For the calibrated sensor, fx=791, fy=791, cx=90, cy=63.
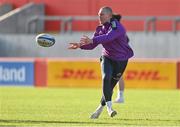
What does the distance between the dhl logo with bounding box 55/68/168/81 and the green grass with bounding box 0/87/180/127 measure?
546cm

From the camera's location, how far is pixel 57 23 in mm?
36750

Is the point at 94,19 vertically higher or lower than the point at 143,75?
higher

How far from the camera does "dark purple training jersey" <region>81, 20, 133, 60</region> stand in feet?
43.8

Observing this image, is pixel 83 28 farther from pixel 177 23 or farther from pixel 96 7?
pixel 177 23

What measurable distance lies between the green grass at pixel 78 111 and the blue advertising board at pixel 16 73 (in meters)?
6.49

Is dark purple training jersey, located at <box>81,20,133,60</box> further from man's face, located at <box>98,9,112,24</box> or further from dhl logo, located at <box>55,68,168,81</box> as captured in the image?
dhl logo, located at <box>55,68,168,81</box>

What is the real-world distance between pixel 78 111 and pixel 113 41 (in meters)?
2.18

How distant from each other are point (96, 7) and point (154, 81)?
10173 millimetres

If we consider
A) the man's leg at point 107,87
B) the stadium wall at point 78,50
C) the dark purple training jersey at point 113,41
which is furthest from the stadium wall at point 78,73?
the man's leg at point 107,87

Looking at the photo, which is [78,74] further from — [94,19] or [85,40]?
[85,40]

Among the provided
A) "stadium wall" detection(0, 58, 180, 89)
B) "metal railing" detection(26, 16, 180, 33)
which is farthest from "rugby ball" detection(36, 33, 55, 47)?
"metal railing" detection(26, 16, 180, 33)

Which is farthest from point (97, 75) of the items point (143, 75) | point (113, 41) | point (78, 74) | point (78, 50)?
point (113, 41)

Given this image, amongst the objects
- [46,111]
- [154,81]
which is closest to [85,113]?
[46,111]

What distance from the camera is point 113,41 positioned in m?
13.7
